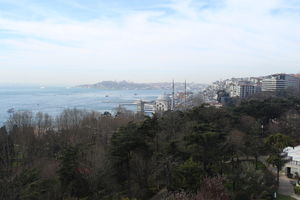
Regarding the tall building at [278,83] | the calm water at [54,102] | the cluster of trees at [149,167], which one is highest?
the tall building at [278,83]

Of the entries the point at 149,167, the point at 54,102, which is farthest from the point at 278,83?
the point at 149,167

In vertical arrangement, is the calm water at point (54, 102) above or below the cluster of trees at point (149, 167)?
below

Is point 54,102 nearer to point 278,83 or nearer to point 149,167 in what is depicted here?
point 278,83

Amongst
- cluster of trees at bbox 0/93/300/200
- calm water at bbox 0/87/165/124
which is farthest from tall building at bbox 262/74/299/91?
cluster of trees at bbox 0/93/300/200

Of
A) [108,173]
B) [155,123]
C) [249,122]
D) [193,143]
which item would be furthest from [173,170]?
[249,122]

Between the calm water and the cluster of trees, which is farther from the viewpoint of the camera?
the calm water

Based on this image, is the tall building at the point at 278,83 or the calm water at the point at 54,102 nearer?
the calm water at the point at 54,102

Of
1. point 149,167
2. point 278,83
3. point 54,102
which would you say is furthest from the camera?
point 54,102

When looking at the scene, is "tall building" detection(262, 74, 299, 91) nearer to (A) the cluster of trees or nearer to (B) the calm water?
(B) the calm water

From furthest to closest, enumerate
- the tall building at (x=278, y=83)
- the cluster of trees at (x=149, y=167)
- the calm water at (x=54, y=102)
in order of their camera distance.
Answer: the tall building at (x=278, y=83) → the calm water at (x=54, y=102) → the cluster of trees at (x=149, y=167)

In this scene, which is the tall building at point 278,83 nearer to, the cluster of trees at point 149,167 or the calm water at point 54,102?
the calm water at point 54,102

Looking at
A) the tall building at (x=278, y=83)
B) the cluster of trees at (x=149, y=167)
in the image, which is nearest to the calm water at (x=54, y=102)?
the tall building at (x=278, y=83)
